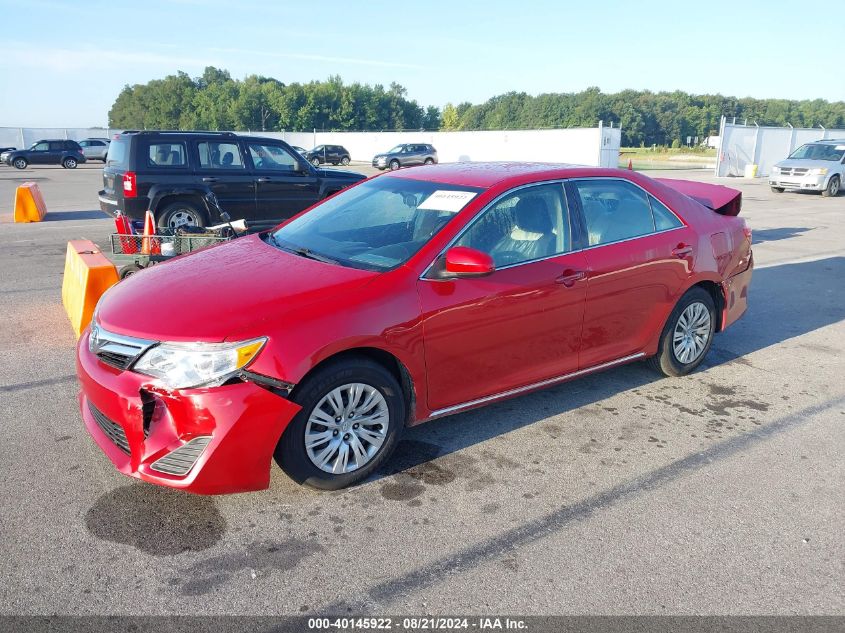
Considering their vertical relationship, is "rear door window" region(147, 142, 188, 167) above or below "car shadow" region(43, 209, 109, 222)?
above

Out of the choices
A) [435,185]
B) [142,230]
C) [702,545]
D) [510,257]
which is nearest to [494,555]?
[702,545]

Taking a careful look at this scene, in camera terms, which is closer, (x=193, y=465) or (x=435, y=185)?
(x=193, y=465)

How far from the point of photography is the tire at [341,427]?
3.43 metres

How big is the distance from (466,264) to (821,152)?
24.2 meters

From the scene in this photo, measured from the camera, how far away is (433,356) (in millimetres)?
3861

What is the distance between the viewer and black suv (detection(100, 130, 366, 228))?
10328 millimetres

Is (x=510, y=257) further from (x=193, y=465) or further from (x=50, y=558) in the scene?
(x=50, y=558)

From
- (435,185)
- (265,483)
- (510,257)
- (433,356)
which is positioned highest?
(435,185)

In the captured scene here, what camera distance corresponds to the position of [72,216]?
15.5 meters

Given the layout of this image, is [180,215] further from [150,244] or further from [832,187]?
[832,187]

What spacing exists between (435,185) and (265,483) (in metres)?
2.23

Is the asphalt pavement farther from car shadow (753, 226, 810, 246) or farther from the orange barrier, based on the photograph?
the orange barrier

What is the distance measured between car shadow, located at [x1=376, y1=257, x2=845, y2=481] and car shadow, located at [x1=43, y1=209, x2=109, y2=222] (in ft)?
43.0

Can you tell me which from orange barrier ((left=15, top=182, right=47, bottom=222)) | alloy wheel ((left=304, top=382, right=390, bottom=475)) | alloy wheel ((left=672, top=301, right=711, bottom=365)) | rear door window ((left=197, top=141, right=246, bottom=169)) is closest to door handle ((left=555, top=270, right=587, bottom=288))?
alloy wheel ((left=672, top=301, right=711, bottom=365))
